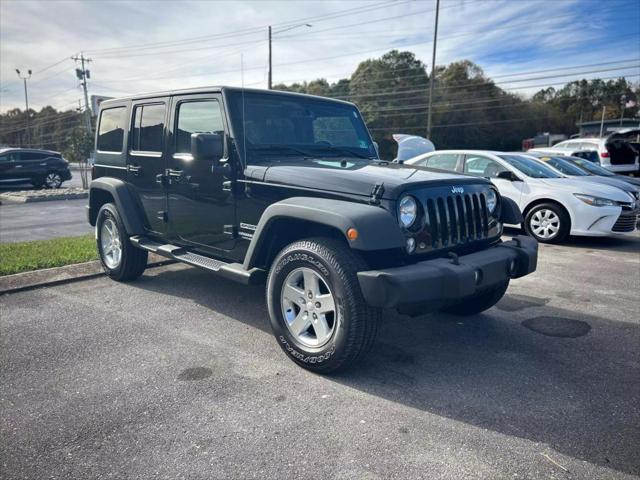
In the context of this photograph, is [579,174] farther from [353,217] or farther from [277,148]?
[353,217]

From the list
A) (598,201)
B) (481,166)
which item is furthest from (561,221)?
(481,166)

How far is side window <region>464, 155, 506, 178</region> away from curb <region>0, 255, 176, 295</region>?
5968 mm

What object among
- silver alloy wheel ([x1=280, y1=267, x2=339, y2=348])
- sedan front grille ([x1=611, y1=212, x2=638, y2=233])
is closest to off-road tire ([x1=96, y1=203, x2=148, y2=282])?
silver alloy wheel ([x1=280, y1=267, x2=339, y2=348])

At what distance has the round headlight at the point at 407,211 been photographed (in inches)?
128

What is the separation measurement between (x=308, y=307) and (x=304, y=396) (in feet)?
2.11

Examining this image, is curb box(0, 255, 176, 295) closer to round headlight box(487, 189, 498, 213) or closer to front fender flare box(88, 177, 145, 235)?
front fender flare box(88, 177, 145, 235)

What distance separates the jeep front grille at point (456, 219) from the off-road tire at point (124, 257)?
3607 mm

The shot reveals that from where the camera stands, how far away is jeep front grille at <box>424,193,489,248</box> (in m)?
3.42

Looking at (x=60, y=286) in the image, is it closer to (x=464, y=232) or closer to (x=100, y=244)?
(x=100, y=244)

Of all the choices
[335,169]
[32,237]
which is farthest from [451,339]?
[32,237]

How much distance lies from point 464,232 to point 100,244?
453 centimetres

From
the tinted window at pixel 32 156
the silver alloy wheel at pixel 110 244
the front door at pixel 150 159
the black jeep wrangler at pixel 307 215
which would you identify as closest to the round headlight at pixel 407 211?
the black jeep wrangler at pixel 307 215

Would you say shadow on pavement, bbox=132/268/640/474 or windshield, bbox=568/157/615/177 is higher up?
windshield, bbox=568/157/615/177

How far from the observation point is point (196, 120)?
448 centimetres
